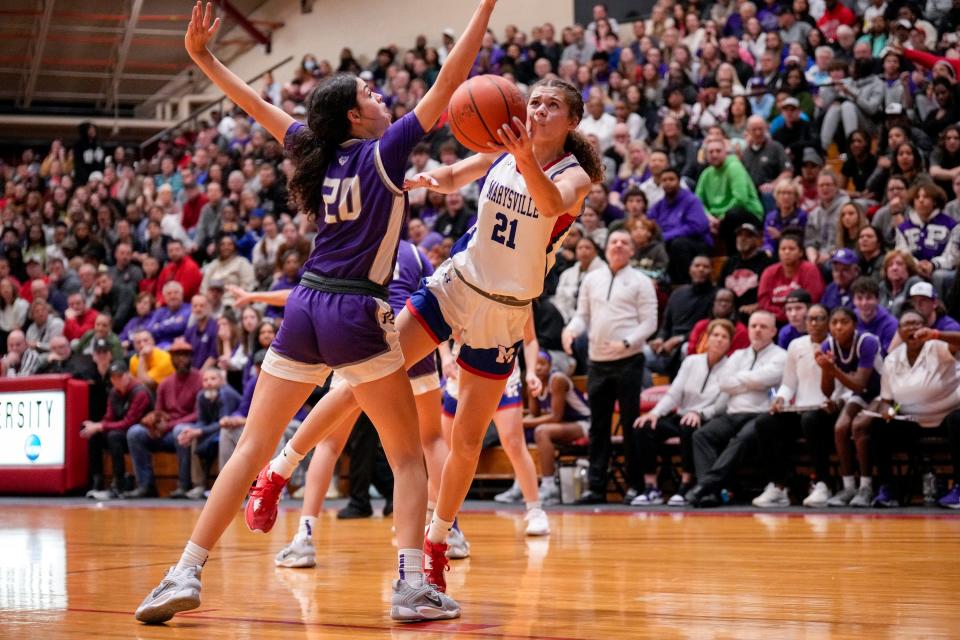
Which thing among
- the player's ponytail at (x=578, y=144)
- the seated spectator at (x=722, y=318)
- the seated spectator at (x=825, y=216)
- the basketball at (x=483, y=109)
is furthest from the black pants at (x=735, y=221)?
the basketball at (x=483, y=109)

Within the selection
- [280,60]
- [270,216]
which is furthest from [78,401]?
[280,60]

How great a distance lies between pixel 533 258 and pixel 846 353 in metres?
4.92

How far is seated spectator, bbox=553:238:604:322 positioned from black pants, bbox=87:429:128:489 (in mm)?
4844

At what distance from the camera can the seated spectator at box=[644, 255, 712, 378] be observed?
1023cm

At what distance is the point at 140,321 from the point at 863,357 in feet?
29.6

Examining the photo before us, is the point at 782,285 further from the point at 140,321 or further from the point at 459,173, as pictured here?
the point at 140,321

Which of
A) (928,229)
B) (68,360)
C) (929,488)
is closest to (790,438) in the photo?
(929,488)

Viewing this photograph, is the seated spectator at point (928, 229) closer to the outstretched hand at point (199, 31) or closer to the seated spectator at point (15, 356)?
the outstretched hand at point (199, 31)

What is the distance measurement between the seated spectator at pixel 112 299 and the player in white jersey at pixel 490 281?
1093 centimetres

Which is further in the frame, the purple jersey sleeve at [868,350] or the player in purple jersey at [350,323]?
the purple jersey sleeve at [868,350]

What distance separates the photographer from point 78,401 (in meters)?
12.2

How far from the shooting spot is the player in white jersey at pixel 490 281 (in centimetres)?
Answer: 448

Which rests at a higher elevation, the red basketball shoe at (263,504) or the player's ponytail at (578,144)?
the player's ponytail at (578,144)

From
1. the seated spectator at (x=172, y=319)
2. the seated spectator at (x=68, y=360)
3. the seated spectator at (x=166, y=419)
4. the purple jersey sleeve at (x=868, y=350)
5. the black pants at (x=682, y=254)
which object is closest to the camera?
the purple jersey sleeve at (x=868, y=350)
